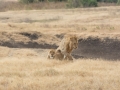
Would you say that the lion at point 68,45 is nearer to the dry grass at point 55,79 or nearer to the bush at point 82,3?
the dry grass at point 55,79

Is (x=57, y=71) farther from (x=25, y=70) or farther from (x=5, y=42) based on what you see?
(x=5, y=42)

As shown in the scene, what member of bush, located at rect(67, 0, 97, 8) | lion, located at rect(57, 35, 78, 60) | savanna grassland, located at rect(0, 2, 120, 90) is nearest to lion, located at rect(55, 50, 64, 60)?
lion, located at rect(57, 35, 78, 60)

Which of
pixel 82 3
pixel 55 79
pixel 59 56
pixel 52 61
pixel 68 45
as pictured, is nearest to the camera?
pixel 55 79

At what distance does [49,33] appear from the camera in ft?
71.1

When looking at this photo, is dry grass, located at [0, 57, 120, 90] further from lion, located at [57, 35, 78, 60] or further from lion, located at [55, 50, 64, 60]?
lion, located at [55, 50, 64, 60]

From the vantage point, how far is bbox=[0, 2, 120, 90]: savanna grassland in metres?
9.27

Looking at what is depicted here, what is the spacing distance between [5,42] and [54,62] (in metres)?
7.63

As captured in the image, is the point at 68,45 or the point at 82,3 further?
the point at 82,3

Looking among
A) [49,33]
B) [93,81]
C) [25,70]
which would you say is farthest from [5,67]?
[49,33]

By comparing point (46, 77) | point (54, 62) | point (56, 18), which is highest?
point (46, 77)

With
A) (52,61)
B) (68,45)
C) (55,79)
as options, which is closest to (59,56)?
→ (68,45)

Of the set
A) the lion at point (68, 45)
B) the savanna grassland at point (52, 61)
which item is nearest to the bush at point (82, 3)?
the savanna grassland at point (52, 61)

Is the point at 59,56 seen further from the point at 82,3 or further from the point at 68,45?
the point at 82,3

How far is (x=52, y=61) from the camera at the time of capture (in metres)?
13.8
